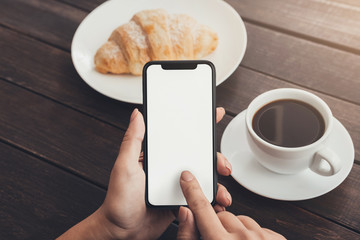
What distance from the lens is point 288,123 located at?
2.29ft

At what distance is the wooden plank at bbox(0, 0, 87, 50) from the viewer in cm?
104

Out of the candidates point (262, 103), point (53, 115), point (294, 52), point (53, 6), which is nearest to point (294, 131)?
point (262, 103)

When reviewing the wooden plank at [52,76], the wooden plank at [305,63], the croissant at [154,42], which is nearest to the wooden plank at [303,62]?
the wooden plank at [305,63]

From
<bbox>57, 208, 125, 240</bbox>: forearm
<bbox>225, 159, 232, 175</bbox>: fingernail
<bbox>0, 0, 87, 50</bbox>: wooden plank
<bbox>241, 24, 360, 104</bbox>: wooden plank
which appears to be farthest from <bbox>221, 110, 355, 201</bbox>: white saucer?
<bbox>0, 0, 87, 50</bbox>: wooden plank

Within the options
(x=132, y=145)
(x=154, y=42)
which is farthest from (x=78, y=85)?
(x=132, y=145)

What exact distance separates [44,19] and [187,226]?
2.57 feet

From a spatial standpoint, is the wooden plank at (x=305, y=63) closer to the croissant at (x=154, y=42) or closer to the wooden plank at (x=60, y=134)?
the croissant at (x=154, y=42)

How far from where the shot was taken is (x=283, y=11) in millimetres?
990

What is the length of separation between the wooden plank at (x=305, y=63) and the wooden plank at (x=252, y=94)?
17 millimetres

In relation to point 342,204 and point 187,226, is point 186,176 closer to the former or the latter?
point 187,226

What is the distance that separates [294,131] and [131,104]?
38cm

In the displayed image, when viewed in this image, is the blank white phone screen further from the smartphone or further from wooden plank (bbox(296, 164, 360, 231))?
wooden plank (bbox(296, 164, 360, 231))

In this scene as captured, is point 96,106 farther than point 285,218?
Yes

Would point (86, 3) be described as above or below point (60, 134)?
above
